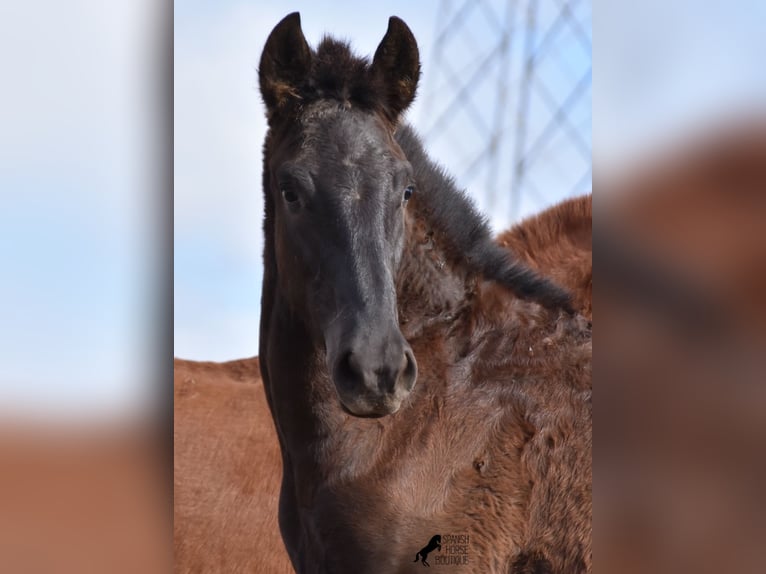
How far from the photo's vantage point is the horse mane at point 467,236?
195 centimetres

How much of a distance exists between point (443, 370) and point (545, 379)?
263mm

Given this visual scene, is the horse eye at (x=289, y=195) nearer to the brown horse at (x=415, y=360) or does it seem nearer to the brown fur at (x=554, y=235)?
the brown horse at (x=415, y=360)

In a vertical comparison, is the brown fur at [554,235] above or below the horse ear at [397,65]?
below

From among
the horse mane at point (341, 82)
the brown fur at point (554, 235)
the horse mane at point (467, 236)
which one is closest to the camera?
the horse mane at point (341, 82)

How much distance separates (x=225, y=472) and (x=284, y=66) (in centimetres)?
135

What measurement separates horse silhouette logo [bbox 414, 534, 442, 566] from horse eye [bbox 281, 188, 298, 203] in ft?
2.86

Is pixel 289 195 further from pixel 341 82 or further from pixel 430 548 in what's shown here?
pixel 430 548

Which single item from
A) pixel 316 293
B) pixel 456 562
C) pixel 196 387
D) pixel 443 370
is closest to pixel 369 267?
pixel 316 293

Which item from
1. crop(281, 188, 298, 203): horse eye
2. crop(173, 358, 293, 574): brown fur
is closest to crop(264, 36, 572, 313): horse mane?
crop(281, 188, 298, 203): horse eye

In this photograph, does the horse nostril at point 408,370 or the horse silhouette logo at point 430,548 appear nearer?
the horse nostril at point 408,370

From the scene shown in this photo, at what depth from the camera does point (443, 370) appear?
1866 mm

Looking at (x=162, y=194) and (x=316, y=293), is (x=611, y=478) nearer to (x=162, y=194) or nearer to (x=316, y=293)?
(x=316, y=293)

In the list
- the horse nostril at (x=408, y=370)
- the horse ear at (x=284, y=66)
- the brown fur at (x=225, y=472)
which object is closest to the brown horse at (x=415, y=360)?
the horse ear at (x=284, y=66)

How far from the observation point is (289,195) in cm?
171
